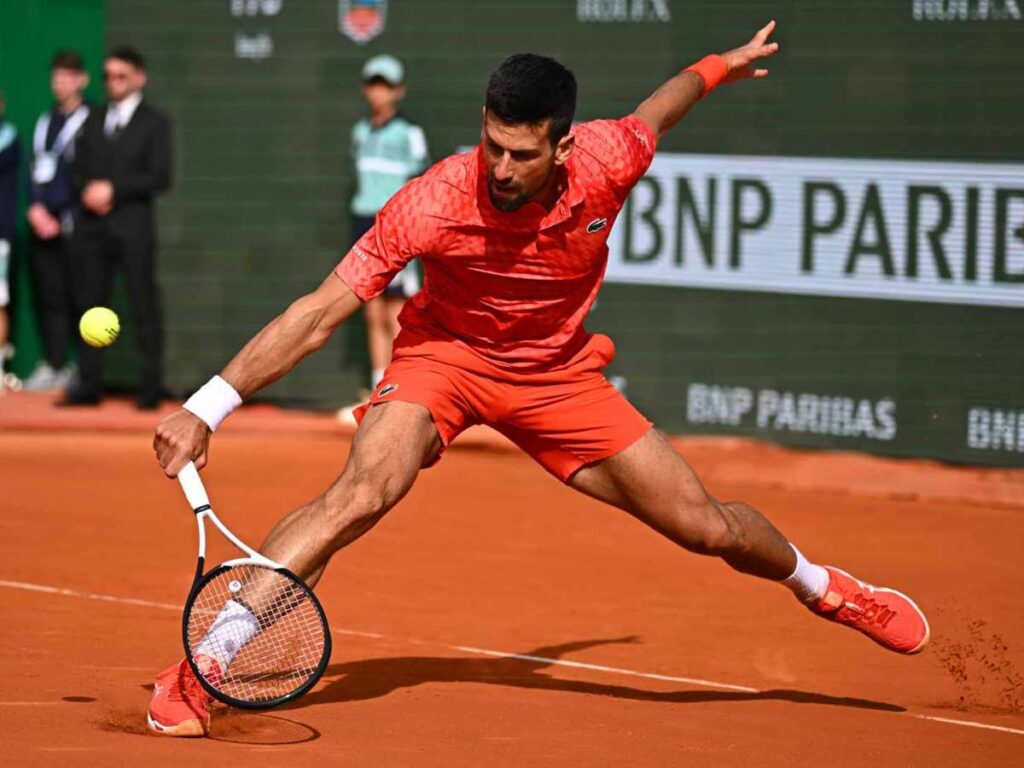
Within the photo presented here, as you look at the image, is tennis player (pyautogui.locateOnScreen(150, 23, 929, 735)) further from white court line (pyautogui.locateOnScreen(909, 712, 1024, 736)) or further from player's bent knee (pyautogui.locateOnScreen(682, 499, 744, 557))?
white court line (pyautogui.locateOnScreen(909, 712, 1024, 736))

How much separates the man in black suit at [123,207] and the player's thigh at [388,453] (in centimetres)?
715

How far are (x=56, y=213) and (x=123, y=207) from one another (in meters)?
0.95

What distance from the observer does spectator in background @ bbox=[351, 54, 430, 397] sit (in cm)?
1197

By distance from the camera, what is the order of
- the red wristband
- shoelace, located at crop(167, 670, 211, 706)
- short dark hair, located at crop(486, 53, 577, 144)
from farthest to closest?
the red wristband < shoelace, located at crop(167, 670, 211, 706) < short dark hair, located at crop(486, 53, 577, 144)

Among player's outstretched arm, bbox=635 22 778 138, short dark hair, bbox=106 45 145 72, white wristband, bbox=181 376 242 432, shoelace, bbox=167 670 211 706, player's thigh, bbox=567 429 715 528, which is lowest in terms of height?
shoelace, bbox=167 670 211 706

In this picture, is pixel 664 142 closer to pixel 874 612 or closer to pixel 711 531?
pixel 874 612

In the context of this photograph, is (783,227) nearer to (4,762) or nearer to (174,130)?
(174,130)

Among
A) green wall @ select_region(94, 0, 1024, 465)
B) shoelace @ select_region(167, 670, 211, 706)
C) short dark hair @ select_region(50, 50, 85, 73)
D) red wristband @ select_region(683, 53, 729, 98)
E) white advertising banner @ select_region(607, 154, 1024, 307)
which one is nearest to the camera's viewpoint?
shoelace @ select_region(167, 670, 211, 706)

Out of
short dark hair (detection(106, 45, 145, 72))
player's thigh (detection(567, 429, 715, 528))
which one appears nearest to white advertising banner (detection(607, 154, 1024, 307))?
short dark hair (detection(106, 45, 145, 72))

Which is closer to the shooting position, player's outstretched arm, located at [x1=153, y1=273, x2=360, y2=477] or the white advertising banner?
player's outstretched arm, located at [x1=153, y1=273, x2=360, y2=477]

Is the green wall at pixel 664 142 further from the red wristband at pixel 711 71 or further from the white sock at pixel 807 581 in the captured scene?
the white sock at pixel 807 581

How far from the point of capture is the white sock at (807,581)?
609 centimetres

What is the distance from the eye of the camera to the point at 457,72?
40.2 ft

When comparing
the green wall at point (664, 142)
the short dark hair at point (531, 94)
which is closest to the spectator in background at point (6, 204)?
the green wall at point (664, 142)
